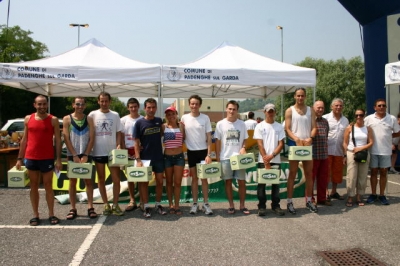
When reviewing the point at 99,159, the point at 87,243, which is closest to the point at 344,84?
the point at 99,159

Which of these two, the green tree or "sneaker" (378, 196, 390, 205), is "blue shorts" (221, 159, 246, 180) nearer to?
"sneaker" (378, 196, 390, 205)

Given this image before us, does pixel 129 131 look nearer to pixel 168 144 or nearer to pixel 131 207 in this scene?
pixel 168 144

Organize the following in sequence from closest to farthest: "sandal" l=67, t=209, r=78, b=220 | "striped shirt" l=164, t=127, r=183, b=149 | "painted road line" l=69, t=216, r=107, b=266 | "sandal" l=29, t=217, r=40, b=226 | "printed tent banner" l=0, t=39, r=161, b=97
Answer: "painted road line" l=69, t=216, r=107, b=266, "sandal" l=29, t=217, r=40, b=226, "sandal" l=67, t=209, r=78, b=220, "striped shirt" l=164, t=127, r=183, b=149, "printed tent banner" l=0, t=39, r=161, b=97

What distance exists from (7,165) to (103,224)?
4.32 m

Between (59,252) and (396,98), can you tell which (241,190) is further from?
(396,98)

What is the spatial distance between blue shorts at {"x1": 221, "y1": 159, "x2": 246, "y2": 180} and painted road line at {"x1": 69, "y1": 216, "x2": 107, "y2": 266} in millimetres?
1969

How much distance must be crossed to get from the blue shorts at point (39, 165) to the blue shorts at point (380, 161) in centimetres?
534

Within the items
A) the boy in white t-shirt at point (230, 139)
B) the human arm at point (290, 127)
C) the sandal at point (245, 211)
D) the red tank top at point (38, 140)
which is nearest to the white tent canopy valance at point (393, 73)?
the human arm at point (290, 127)

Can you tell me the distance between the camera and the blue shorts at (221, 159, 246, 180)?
5152 mm

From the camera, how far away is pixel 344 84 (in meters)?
40.4

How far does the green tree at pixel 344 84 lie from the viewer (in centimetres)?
3944

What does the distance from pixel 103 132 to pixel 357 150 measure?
4.26 m

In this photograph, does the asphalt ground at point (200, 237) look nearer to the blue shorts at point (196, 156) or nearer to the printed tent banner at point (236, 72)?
the blue shorts at point (196, 156)

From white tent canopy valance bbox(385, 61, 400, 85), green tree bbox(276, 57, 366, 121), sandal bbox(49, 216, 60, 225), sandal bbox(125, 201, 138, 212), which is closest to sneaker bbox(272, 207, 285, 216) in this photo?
sandal bbox(125, 201, 138, 212)
